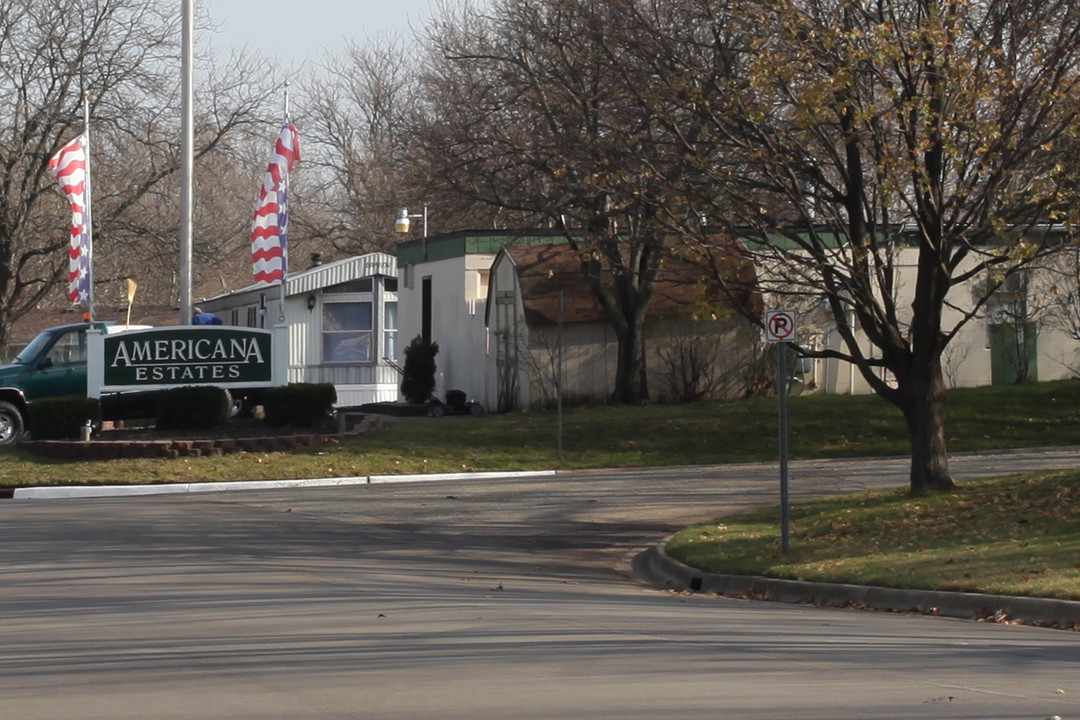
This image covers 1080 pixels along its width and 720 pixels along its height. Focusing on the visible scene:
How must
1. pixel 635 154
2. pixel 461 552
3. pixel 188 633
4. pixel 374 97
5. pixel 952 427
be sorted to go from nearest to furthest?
pixel 188 633 < pixel 461 552 < pixel 635 154 < pixel 952 427 < pixel 374 97

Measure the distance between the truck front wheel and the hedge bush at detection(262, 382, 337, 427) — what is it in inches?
174

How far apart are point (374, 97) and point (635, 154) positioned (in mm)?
48701

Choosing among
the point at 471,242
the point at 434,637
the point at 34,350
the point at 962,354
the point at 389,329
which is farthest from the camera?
the point at 389,329

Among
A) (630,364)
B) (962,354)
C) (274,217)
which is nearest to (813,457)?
(630,364)

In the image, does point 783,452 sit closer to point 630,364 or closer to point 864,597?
point 864,597

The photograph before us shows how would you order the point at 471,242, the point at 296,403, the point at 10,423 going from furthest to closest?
the point at 471,242 < the point at 296,403 < the point at 10,423

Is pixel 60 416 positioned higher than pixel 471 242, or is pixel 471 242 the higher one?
pixel 471 242

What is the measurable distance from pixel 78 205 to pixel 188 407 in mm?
6881

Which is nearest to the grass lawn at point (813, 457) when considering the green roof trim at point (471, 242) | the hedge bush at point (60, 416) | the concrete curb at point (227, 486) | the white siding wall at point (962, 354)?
the concrete curb at point (227, 486)

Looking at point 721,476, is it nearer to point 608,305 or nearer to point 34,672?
point 608,305

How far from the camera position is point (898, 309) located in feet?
97.6

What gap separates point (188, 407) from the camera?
23.9 m

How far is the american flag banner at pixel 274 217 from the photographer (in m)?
25.1

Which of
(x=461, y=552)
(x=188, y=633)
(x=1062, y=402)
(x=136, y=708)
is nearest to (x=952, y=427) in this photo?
(x=1062, y=402)
